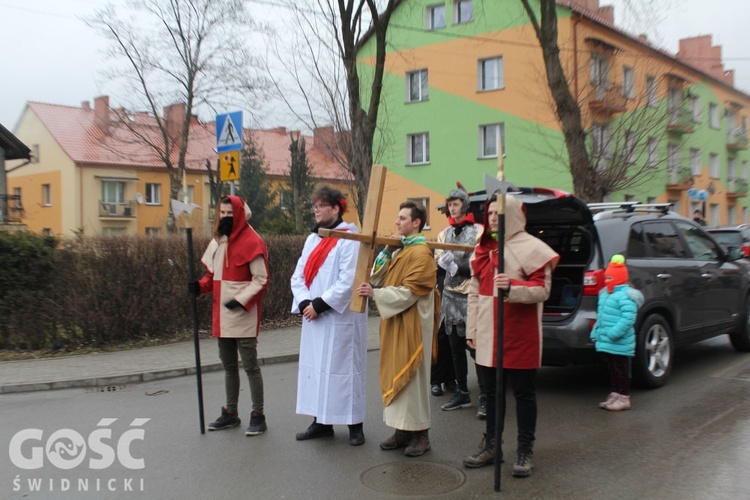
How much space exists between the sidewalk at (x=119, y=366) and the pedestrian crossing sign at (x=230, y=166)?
2649 millimetres

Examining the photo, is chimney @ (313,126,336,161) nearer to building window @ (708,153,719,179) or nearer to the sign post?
the sign post

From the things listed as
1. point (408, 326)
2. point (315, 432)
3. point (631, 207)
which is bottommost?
point (315, 432)

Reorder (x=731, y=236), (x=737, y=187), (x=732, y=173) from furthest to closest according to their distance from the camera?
(x=732, y=173)
(x=737, y=187)
(x=731, y=236)

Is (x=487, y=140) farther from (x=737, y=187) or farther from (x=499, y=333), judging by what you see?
(x=499, y=333)

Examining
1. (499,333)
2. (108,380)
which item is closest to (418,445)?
(499,333)

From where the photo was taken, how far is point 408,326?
5.03 meters

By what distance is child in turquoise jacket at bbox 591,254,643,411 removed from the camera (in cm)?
605

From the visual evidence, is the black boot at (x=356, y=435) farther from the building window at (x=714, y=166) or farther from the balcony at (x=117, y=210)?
the balcony at (x=117, y=210)

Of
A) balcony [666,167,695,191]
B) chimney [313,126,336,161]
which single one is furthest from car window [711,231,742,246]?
balcony [666,167,695,191]

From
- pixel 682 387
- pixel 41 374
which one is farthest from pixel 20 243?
pixel 682 387

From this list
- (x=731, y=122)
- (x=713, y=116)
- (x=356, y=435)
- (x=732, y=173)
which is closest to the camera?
(x=356, y=435)

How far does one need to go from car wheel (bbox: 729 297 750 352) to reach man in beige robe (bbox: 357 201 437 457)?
220 inches

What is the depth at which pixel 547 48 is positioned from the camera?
14672 mm

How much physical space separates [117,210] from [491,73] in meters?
29.1
